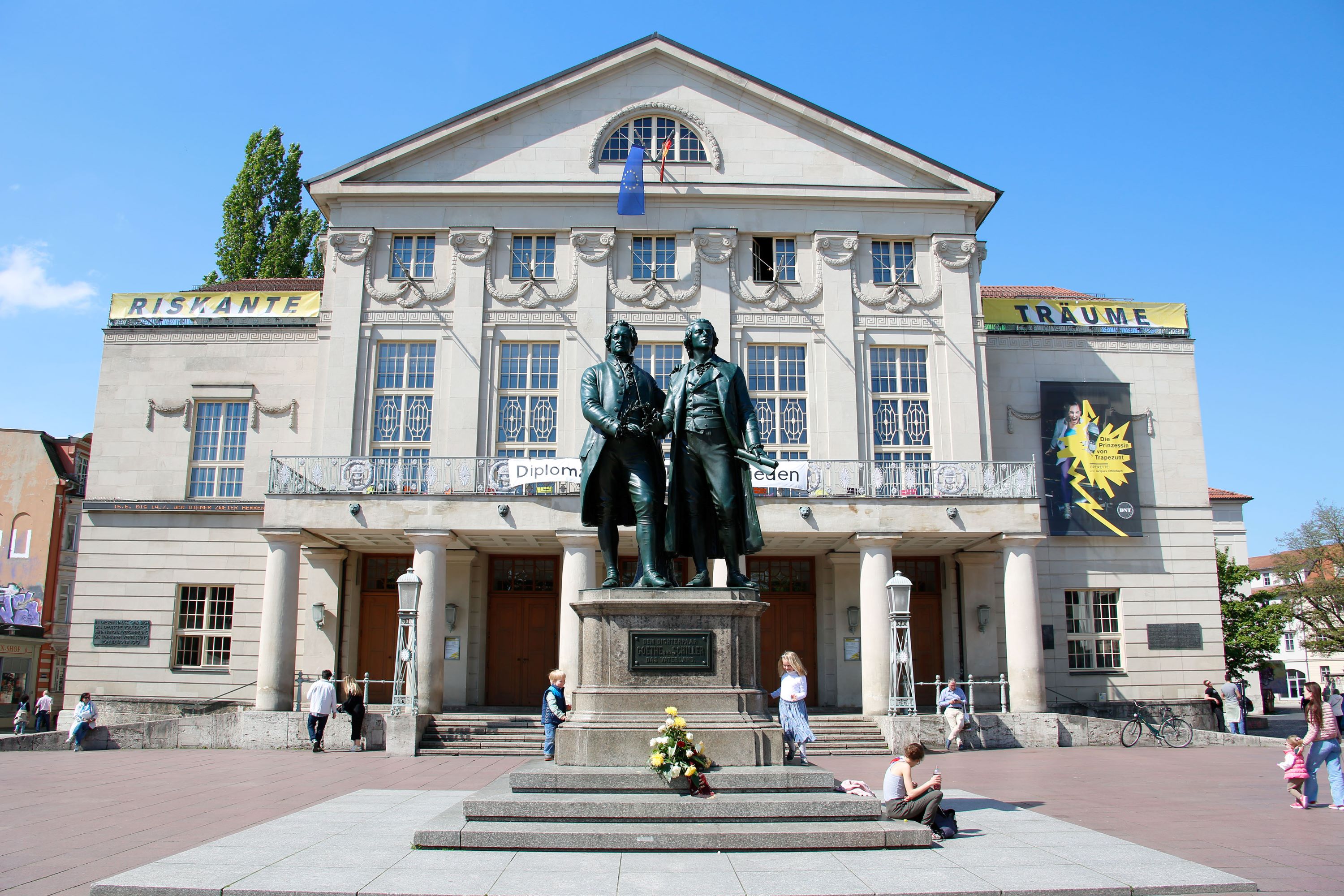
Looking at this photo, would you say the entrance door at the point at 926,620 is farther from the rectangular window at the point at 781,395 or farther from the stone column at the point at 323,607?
the stone column at the point at 323,607

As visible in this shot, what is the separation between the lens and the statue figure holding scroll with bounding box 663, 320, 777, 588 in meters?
9.62

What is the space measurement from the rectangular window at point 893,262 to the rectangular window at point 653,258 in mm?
5763

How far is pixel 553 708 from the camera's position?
1372 cm

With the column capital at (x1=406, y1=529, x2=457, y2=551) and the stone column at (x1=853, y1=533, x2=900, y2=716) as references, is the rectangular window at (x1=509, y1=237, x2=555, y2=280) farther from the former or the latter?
the stone column at (x1=853, y1=533, x2=900, y2=716)

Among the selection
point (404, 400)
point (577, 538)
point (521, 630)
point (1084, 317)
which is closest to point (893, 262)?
point (1084, 317)

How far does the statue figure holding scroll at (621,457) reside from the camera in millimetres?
9609

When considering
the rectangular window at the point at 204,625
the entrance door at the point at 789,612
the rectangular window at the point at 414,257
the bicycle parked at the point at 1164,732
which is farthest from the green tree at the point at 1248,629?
the rectangular window at the point at 204,625

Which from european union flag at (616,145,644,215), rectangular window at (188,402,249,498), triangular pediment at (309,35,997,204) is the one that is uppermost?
triangular pediment at (309,35,997,204)

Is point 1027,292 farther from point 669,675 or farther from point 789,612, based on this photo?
point 669,675

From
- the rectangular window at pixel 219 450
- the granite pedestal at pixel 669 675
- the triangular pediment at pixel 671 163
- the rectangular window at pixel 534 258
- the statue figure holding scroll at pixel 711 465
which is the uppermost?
the triangular pediment at pixel 671 163

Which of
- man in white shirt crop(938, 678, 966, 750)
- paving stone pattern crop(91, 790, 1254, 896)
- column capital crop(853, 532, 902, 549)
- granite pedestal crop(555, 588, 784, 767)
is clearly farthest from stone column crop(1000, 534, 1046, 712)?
granite pedestal crop(555, 588, 784, 767)

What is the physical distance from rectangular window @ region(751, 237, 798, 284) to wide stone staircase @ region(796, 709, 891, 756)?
1210cm

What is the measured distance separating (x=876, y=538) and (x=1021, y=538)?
3.52 m

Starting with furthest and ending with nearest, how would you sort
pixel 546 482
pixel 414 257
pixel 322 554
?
1. pixel 414 257
2. pixel 322 554
3. pixel 546 482
